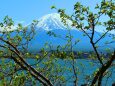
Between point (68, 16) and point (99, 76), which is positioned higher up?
point (68, 16)

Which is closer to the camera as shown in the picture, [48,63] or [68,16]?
[68,16]

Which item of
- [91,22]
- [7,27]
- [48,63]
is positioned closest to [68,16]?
[91,22]

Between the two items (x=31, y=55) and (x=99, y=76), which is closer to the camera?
(x=99, y=76)

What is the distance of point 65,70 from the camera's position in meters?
22.4

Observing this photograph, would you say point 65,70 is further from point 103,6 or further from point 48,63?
point 103,6

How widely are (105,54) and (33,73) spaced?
139 inches

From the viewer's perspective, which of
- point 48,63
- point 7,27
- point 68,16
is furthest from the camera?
point 48,63

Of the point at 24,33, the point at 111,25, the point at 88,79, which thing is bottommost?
the point at 88,79

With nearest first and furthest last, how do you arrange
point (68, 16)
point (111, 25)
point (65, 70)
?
point (111, 25) < point (68, 16) < point (65, 70)

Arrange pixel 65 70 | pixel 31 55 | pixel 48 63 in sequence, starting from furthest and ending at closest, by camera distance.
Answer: pixel 65 70, pixel 48 63, pixel 31 55

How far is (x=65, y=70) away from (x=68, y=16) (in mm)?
11208

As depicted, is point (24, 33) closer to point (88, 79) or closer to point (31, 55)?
point (31, 55)

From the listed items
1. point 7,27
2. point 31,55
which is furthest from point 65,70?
point 7,27

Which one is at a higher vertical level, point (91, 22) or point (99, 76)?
point (91, 22)
